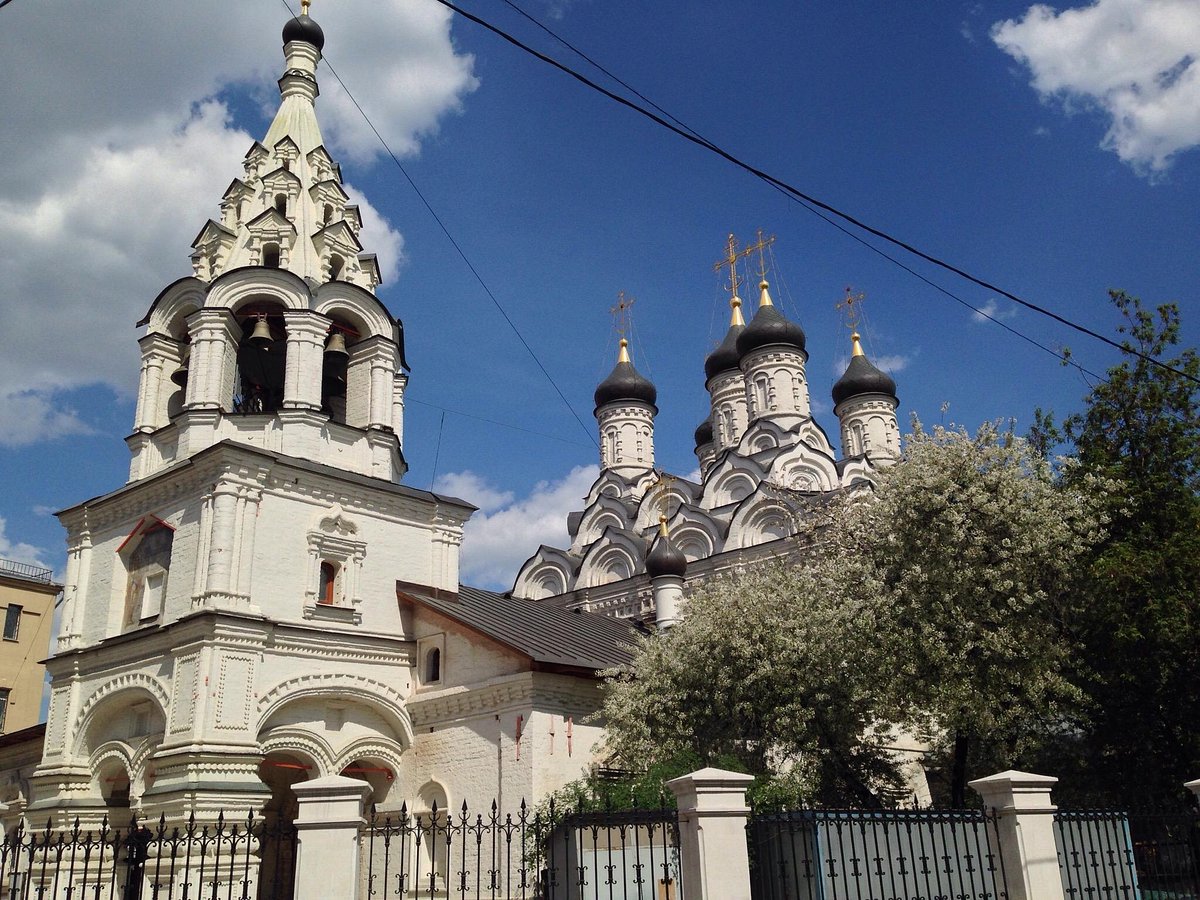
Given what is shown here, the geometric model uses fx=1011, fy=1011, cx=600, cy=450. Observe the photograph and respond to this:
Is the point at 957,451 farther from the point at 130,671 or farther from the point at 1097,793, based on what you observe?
the point at 130,671

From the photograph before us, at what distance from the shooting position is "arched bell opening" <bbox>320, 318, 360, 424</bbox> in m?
19.2

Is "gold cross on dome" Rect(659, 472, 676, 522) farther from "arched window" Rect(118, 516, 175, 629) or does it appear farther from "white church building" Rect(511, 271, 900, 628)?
"arched window" Rect(118, 516, 175, 629)

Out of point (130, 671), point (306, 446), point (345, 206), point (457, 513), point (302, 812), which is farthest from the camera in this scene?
point (345, 206)

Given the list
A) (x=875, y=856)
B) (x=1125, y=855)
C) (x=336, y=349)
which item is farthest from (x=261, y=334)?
(x=1125, y=855)

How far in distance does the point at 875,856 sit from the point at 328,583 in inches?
426

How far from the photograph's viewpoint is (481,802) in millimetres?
15688

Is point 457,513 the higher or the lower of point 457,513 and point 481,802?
the higher

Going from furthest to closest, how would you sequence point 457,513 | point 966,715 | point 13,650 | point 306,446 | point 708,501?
1. point 708,501
2. point 13,650
3. point 457,513
4. point 306,446
5. point 966,715

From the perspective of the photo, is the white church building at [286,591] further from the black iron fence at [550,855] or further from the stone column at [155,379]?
the black iron fence at [550,855]

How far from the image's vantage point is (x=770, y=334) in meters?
36.2

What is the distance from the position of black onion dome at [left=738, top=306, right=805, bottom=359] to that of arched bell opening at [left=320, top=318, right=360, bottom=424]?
19.5 meters

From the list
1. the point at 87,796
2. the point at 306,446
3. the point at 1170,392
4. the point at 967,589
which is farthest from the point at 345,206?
the point at 1170,392

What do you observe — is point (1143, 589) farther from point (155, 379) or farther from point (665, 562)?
point (155, 379)

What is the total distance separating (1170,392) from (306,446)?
14192 millimetres
